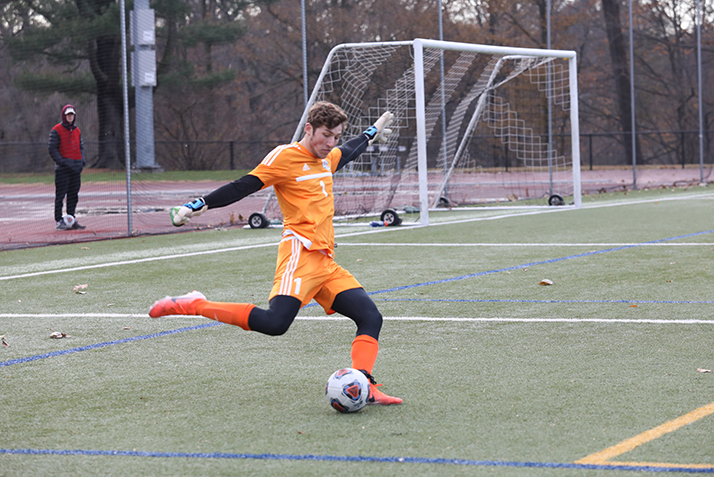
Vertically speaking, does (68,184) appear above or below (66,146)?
below

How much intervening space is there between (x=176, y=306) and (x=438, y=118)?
52.3 ft

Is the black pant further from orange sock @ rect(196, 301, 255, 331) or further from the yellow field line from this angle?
the yellow field line

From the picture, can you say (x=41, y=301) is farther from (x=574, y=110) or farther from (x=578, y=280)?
(x=574, y=110)

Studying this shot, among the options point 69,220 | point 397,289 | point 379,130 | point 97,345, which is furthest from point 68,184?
point 379,130

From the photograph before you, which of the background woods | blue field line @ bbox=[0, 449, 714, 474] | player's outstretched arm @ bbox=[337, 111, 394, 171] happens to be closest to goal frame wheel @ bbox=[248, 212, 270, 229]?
the background woods

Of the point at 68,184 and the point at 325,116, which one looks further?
the point at 68,184

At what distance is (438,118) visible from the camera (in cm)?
1959

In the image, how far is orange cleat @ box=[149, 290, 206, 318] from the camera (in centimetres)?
415

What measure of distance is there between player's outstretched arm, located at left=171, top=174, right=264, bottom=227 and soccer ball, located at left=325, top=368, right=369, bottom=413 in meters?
1.01

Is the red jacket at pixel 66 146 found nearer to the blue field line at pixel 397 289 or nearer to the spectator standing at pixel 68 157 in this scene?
the spectator standing at pixel 68 157

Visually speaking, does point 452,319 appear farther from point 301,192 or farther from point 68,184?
point 68,184

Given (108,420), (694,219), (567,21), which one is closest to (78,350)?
(108,420)

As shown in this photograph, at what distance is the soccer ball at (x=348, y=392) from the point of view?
3996 millimetres

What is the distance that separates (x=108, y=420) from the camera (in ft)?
13.1
